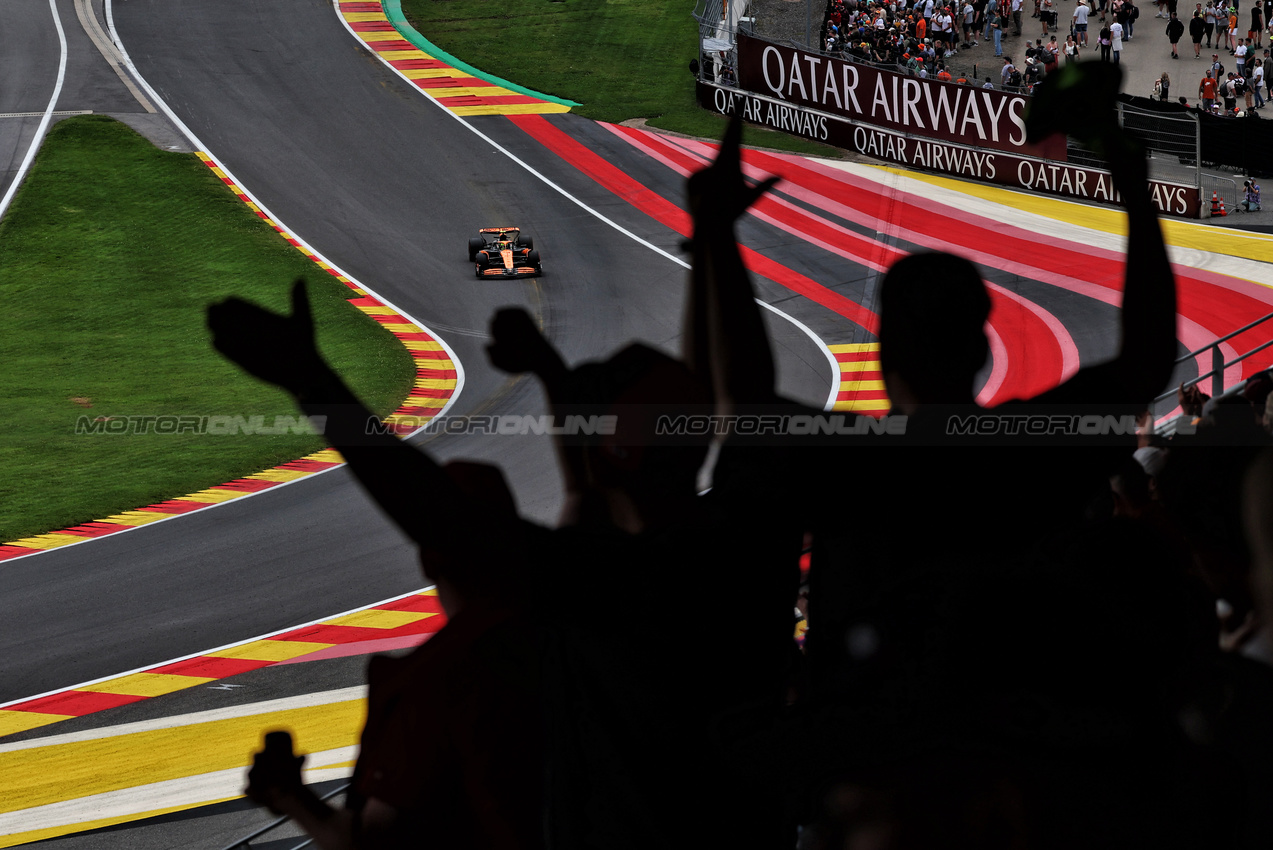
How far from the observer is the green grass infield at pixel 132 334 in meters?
14.7

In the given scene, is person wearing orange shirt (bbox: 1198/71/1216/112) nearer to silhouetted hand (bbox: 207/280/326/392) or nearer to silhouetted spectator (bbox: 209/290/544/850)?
silhouetted spectator (bbox: 209/290/544/850)

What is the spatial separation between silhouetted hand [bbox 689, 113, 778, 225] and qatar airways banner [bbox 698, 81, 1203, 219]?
18.4 m

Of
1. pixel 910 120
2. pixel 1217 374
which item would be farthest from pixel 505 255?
pixel 1217 374

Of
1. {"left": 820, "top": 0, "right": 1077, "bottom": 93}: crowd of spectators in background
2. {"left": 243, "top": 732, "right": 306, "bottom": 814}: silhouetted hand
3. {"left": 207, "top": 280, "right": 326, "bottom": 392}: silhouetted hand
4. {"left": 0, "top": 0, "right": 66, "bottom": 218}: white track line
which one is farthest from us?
{"left": 820, "top": 0, "right": 1077, "bottom": 93}: crowd of spectators in background

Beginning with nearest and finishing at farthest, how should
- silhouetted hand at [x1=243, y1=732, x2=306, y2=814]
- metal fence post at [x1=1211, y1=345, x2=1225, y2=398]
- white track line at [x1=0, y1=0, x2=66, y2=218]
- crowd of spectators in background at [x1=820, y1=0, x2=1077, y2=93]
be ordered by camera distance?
silhouetted hand at [x1=243, y1=732, x2=306, y2=814], metal fence post at [x1=1211, y1=345, x2=1225, y2=398], white track line at [x1=0, y1=0, x2=66, y2=218], crowd of spectators in background at [x1=820, y1=0, x2=1077, y2=93]

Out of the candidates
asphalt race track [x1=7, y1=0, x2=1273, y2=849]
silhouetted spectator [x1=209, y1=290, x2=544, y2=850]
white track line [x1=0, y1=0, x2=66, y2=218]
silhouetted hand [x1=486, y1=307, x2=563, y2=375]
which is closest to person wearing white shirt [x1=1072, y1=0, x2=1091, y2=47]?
asphalt race track [x1=7, y1=0, x2=1273, y2=849]

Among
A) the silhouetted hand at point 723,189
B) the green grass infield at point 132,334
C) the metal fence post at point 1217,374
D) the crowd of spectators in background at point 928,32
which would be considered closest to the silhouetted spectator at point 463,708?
the silhouetted hand at point 723,189

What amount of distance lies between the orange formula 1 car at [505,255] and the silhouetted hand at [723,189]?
727 inches

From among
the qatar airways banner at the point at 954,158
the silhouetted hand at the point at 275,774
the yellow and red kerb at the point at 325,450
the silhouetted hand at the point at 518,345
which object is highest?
the qatar airways banner at the point at 954,158

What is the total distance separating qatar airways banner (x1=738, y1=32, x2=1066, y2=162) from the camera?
22828 mm

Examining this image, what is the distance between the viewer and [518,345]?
2027mm

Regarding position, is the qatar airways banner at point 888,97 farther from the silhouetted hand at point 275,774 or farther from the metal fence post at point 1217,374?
the silhouetted hand at point 275,774

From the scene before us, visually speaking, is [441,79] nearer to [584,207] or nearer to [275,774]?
[584,207]

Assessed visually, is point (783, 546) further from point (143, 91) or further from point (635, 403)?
point (143, 91)
